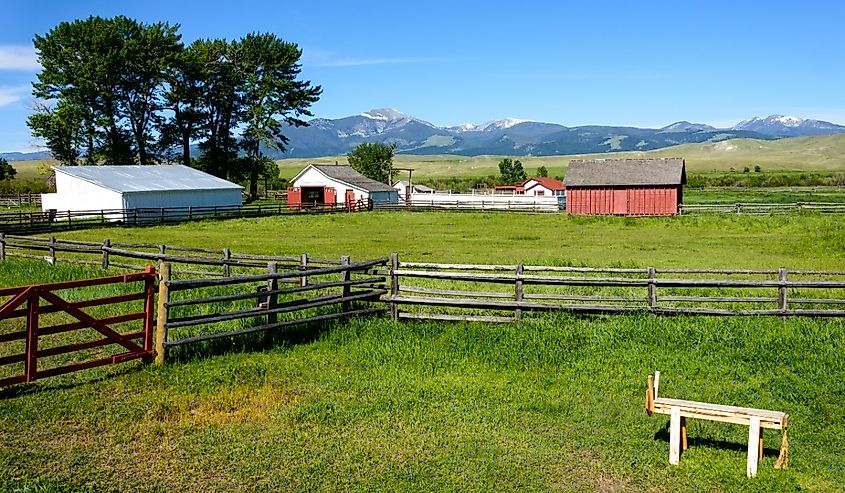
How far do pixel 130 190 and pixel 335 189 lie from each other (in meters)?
24.4

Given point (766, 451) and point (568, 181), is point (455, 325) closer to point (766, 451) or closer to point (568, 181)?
point (766, 451)

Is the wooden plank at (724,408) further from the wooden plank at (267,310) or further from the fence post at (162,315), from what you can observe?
the fence post at (162,315)

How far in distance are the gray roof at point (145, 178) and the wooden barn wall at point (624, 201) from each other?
28.7m

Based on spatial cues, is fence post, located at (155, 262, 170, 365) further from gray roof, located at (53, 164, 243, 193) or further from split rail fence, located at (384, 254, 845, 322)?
gray roof, located at (53, 164, 243, 193)

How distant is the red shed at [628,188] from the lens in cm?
5738

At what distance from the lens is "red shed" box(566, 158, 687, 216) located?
188 feet

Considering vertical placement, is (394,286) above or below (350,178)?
below

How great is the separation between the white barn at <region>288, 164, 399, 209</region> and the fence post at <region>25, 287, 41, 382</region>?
58.7m

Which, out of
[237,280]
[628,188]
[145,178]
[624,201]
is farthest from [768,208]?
[237,280]

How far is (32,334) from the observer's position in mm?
10266

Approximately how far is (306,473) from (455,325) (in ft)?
23.3

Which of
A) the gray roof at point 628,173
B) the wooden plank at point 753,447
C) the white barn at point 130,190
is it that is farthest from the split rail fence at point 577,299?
the gray roof at point 628,173

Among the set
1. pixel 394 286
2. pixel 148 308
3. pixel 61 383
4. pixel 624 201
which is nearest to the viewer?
pixel 61 383

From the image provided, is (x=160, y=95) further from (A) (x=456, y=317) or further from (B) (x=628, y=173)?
(A) (x=456, y=317)
